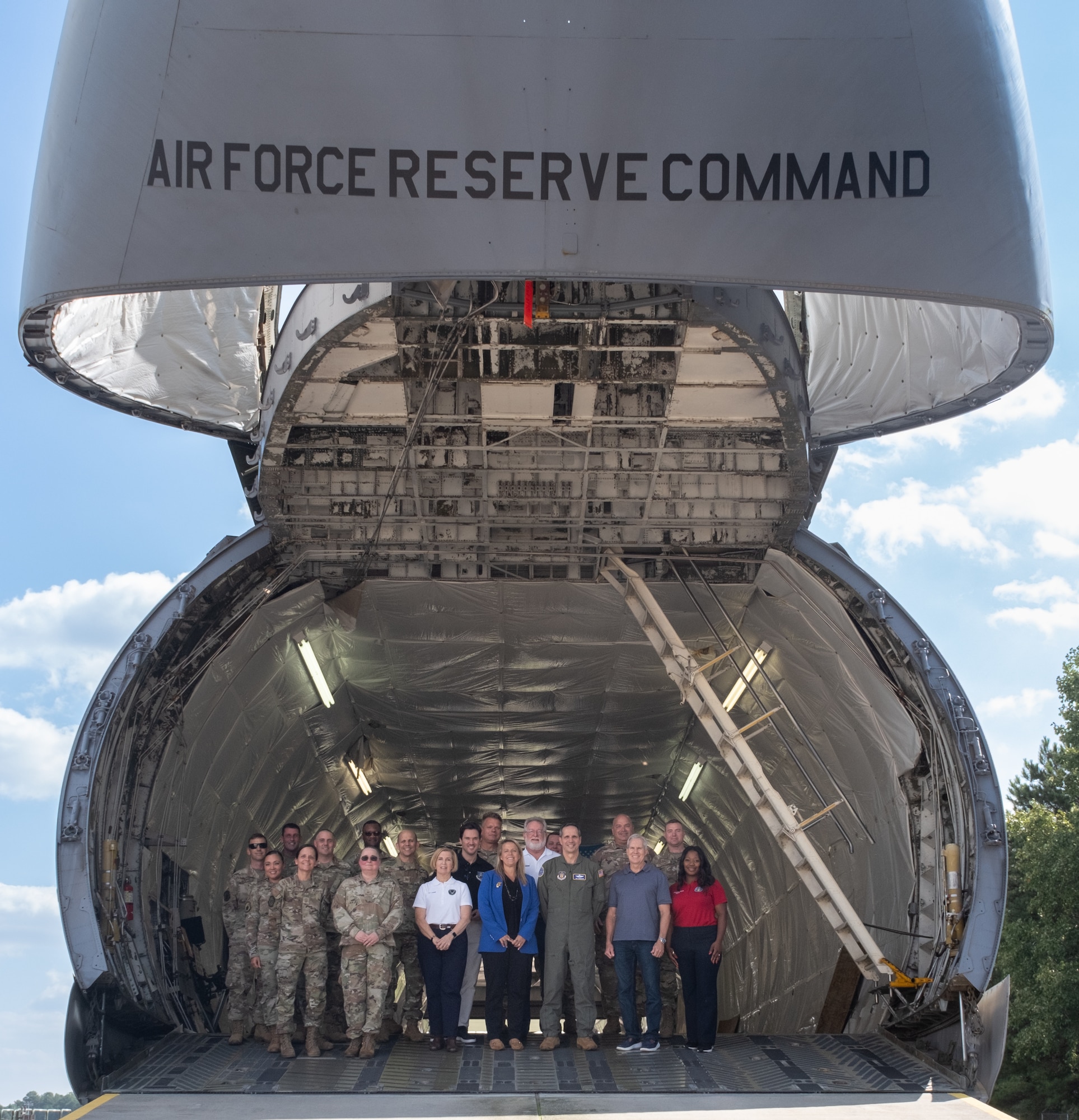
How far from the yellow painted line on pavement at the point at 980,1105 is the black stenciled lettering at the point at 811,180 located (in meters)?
4.98

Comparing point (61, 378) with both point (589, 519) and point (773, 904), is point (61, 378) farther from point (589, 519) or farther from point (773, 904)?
point (773, 904)

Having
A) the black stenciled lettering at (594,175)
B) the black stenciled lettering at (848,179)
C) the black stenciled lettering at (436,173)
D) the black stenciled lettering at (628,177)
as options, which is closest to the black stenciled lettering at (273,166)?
the black stenciled lettering at (436,173)

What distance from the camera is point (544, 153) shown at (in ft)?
21.8

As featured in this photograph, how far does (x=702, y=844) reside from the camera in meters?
18.3

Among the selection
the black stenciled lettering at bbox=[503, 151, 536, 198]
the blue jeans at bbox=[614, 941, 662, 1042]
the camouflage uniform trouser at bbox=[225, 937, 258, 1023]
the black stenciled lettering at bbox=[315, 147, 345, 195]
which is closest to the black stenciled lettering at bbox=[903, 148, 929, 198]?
the black stenciled lettering at bbox=[503, 151, 536, 198]

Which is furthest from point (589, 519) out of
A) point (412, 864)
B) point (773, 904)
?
point (773, 904)

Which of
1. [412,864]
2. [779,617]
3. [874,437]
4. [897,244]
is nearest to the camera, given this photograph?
[897,244]

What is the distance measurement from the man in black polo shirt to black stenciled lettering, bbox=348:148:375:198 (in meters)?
4.19

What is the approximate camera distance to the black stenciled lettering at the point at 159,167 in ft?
21.6

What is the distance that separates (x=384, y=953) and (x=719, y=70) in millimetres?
5814

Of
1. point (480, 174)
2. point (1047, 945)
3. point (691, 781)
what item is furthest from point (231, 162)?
point (1047, 945)

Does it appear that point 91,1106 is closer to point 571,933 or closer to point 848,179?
point 571,933

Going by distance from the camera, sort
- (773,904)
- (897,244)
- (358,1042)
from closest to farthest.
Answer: (897,244) < (358,1042) < (773,904)

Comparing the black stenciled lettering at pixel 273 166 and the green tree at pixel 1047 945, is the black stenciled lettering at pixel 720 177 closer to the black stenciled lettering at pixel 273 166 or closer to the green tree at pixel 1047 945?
the black stenciled lettering at pixel 273 166
